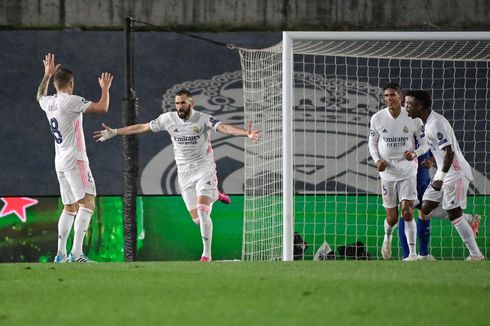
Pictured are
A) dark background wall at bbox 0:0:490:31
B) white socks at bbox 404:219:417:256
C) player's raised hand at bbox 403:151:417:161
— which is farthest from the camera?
dark background wall at bbox 0:0:490:31

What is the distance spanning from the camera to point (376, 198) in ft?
56.5

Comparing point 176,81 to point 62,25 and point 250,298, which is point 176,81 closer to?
point 62,25

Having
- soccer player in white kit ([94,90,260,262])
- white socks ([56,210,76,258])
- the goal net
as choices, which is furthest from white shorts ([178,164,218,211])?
white socks ([56,210,76,258])

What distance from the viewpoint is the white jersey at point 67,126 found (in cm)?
1211

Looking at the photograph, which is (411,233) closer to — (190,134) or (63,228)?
(190,134)

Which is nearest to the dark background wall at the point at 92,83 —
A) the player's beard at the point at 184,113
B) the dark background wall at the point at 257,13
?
the dark background wall at the point at 257,13

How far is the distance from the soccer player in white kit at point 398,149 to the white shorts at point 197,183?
1772 millimetres

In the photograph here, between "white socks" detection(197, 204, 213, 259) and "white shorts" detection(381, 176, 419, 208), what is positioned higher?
"white shorts" detection(381, 176, 419, 208)

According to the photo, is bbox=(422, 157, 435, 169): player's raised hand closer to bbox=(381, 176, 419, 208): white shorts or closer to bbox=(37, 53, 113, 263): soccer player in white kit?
bbox=(381, 176, 419, 208): white shorts

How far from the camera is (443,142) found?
1144 centimetres

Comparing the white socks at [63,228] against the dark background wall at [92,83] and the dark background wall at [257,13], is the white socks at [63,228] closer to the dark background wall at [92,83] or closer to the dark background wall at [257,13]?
the dark background wall at [92,83]

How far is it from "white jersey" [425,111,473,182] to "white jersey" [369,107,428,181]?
95 centimetres

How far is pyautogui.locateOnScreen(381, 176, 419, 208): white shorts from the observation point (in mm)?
12828

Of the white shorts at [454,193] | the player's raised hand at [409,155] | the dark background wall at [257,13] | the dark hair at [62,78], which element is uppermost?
the dark background wall at [257,13]
